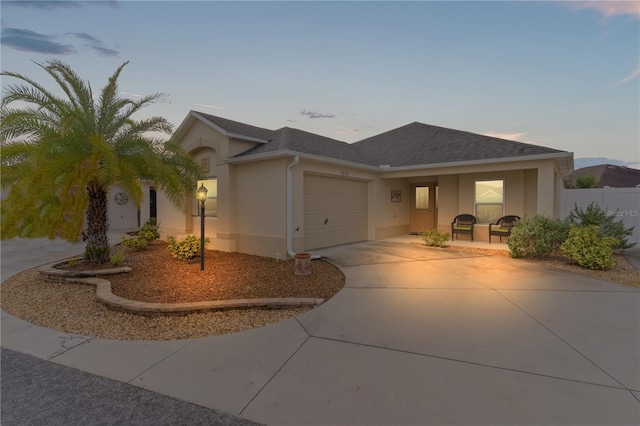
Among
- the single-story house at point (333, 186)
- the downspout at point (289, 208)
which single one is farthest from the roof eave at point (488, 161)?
the downspout at point (289, 208)

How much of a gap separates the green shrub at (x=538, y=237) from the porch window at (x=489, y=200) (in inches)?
109

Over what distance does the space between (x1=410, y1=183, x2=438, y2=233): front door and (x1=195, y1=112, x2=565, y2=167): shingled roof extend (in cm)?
184

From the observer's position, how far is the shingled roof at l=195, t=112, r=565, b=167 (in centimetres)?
962

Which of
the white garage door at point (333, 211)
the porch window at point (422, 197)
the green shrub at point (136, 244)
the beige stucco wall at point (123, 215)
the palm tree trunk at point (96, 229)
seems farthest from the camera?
the beige stucco wall at point (123, 215)

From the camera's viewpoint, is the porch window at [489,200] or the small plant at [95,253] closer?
the small plant at [95,253]

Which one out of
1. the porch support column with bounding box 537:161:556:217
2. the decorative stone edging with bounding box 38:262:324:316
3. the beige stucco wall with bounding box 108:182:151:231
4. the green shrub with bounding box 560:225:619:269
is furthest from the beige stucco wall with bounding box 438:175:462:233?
the beige stucco wall with bounding box 108:182:151:231

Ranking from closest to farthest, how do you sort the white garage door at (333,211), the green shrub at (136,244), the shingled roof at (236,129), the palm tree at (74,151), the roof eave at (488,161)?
A: the palm tree at (74,151)
the roof eave at (488,161)
the white garage door at (333,211)
the shingled roof at (236,129)
the green shrub at (136,244)

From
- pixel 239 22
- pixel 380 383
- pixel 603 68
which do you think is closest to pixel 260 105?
pixel 239 22

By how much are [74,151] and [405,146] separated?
40.0 ft

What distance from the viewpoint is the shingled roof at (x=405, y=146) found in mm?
9625

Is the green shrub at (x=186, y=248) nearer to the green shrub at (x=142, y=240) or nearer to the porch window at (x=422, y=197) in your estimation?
the green shrub at (x=142, y=240)

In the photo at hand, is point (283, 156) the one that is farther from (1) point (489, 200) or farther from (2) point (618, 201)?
(2) point (618, 201)

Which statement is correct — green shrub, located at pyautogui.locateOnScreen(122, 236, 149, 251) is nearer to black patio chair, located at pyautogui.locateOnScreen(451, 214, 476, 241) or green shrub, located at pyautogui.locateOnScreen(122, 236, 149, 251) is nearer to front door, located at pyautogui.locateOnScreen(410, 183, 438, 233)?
front door, located at pyautogui.locateOnScreen(410, 183, 438, 233)

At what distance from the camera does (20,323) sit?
4.57 m
